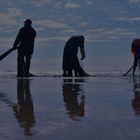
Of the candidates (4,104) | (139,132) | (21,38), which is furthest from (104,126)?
(21,38)

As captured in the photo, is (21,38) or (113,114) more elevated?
(21,38)

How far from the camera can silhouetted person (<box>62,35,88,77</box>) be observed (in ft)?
57.9

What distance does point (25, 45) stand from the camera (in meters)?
16.9

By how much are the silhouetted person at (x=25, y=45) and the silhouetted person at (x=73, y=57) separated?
1.48m

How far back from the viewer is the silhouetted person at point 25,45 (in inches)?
660

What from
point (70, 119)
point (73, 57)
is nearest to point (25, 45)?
point (73, 57)

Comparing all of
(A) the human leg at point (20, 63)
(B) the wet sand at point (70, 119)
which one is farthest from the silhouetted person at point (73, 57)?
(B) the wet sand at point (70, 119)

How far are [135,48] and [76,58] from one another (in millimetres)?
2602

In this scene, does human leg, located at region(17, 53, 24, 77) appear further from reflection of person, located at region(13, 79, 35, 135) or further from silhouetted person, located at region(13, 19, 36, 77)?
reflection of person, located at region(13, 79, 35, 135)

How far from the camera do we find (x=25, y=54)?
56.0 ft

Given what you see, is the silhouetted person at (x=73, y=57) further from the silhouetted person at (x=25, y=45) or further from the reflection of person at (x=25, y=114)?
the reflection of person at (x=25, y=114)

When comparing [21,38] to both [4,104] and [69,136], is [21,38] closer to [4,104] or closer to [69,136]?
[4,104]

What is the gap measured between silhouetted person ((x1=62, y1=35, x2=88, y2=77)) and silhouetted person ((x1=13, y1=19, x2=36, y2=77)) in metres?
1.48

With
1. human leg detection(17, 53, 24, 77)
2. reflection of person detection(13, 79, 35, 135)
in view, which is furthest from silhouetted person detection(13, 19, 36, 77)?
reflection of person detection(13, 79, 35, 135)
